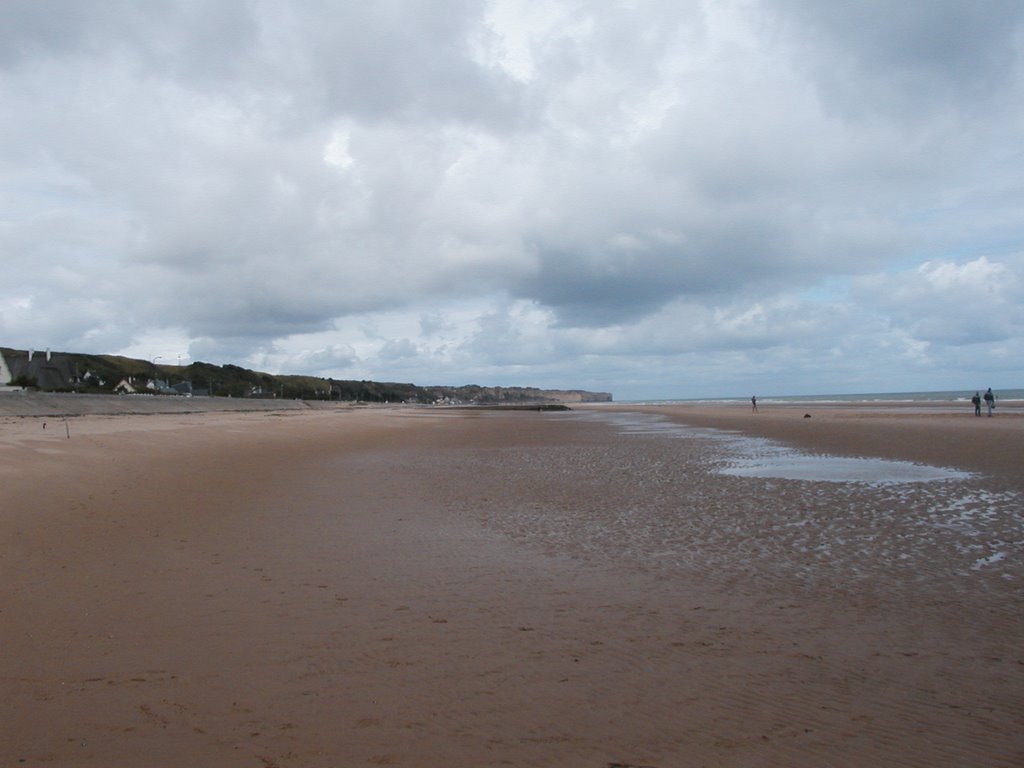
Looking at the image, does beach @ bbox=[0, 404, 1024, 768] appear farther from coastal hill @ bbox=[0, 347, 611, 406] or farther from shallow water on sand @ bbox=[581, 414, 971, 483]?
coastal hill @ bbox=[0, 347, 611, 406]

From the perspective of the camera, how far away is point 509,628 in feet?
18.9

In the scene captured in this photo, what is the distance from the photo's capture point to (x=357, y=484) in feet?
49.6

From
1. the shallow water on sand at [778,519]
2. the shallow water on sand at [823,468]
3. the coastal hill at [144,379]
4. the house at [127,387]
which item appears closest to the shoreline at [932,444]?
the shallow water on sand at [823,468]

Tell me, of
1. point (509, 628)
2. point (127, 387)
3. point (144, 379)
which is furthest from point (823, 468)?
point (144, 379)

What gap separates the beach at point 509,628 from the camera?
3.87 meters

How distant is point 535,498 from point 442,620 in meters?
7.47

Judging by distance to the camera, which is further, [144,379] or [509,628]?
[144,379]

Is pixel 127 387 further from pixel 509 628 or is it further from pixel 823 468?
pixel 509 628

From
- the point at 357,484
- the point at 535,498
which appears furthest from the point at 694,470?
the point at 357,484

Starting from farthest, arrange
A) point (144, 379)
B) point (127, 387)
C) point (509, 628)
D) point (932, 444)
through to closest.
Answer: point (144, 379), point (127, 387), point (932, 444), point (509, 628)

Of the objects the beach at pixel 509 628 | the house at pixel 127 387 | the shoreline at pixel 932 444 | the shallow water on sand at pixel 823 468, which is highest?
the house at pixel 127 387

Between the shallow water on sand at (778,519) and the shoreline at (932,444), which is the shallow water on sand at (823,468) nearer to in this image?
the shallow water on sand at (778,519)

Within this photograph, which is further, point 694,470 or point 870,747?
point 694,470

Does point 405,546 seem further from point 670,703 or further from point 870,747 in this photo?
point 870,747
